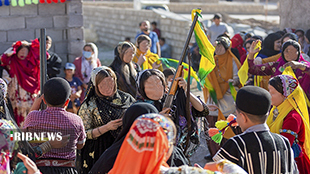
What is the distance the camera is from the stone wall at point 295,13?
8.52 m

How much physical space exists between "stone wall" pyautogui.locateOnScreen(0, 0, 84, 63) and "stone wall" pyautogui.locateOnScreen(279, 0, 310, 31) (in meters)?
4.67

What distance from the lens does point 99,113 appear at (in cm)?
348

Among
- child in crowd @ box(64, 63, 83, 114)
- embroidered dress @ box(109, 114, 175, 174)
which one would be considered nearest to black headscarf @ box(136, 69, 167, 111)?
embroidered dress @ box(109, 114, 175, 174)

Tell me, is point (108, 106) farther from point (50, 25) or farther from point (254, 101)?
point (50, 25)

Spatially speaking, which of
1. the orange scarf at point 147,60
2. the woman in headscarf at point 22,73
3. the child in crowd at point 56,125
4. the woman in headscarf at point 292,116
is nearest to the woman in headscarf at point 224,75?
the orange scarf at point 147,60

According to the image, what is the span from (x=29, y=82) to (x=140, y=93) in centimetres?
351

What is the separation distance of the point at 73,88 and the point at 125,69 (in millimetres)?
1306

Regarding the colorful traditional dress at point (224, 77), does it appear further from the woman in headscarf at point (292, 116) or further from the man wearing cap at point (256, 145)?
the man wearing cap at point (256, 145)

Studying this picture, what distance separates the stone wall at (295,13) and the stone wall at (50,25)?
4669 millimetres

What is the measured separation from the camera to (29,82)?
632 cm

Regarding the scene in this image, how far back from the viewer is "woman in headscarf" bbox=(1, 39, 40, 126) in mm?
6148

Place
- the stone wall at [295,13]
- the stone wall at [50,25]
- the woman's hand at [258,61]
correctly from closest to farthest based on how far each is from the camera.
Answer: the woman's hand at [258,61]
the stone wall at [50,25]
the stone wall at [295,13]

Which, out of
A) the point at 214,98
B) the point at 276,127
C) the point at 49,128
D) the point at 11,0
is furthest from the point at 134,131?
the point at 11,0

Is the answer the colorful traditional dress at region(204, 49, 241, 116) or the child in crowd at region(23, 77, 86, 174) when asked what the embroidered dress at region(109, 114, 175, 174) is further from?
the colorful traditional dress at region(204, 49, 241, 116)
